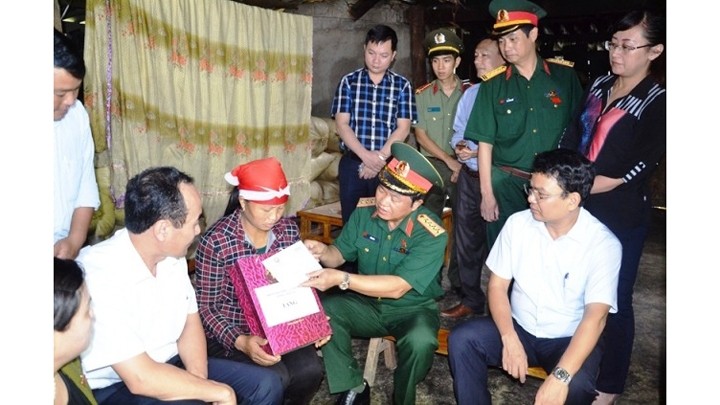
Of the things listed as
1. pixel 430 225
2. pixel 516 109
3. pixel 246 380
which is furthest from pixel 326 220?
pixel 246 380

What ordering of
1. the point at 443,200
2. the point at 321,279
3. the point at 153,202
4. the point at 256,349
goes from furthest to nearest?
1. the point at 443,200
2. the point at 321,279
3. the point at 256,349
4. the point at 153,202

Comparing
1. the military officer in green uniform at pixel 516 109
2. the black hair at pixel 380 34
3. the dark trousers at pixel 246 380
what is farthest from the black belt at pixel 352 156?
the dark trousers at pixel 246 380

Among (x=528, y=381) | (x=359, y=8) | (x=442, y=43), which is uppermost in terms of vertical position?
(x=359, y=8)

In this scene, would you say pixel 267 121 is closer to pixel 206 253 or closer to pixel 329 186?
pixel 329 186

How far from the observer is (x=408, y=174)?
→ 330 centimetres

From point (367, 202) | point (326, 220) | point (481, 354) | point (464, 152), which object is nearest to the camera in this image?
point (481, 354)

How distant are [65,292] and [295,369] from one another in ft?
4.95

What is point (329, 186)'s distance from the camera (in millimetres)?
7672

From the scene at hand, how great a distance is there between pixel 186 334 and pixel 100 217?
254 cm

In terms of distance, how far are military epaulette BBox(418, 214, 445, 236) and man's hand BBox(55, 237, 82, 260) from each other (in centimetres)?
177

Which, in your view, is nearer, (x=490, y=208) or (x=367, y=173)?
(x=490, y=208)

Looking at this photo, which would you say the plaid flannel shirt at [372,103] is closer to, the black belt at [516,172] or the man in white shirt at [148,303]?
the black belt at [516,172]

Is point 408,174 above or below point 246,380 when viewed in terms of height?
above

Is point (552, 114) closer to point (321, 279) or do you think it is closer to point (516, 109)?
point (516, 109)
